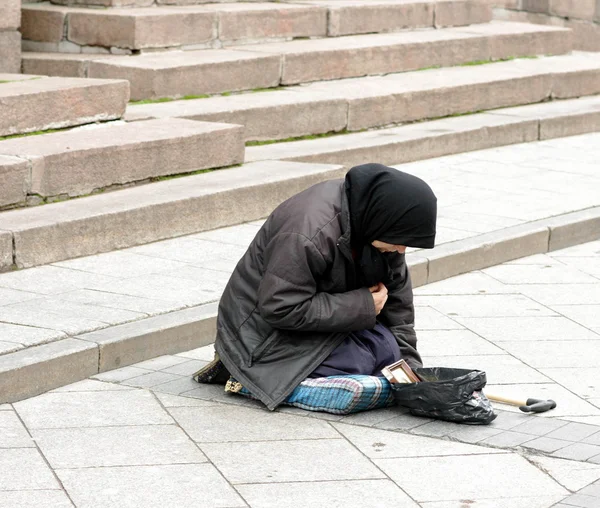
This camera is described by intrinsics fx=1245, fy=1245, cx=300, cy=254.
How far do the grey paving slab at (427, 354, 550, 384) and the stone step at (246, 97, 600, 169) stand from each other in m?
3.36

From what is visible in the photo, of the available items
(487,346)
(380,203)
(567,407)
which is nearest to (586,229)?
(487,346)

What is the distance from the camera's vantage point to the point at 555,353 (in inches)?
226

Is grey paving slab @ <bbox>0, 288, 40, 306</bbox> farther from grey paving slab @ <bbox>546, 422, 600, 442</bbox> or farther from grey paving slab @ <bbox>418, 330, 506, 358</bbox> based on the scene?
grey paving slab @ <bbox>546, 422, 600, 442</bbox>

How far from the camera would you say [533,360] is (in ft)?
Answer: 18.4

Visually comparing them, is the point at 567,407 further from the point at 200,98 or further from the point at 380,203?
the point at 200,98

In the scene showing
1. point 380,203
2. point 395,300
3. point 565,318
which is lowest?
point 565,318

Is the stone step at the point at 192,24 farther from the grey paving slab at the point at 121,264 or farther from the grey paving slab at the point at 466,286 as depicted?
the grey paving slab at the point at 466,286

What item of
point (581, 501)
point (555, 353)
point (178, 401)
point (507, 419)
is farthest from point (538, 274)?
point (581, 501)

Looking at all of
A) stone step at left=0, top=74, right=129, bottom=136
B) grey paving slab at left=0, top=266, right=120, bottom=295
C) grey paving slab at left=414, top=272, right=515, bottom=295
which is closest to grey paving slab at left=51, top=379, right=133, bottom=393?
grey paving slab at left=0, top=266, right=120, bottom=295

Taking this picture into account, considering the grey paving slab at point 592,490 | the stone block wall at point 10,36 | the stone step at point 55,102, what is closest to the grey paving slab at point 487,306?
the grey paving slab at point 592,490

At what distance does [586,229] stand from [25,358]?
442 cm

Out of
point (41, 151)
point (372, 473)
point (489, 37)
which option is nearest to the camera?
point (372, 473)

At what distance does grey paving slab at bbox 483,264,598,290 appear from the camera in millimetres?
7176

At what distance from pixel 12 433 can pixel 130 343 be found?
3.03 feet
